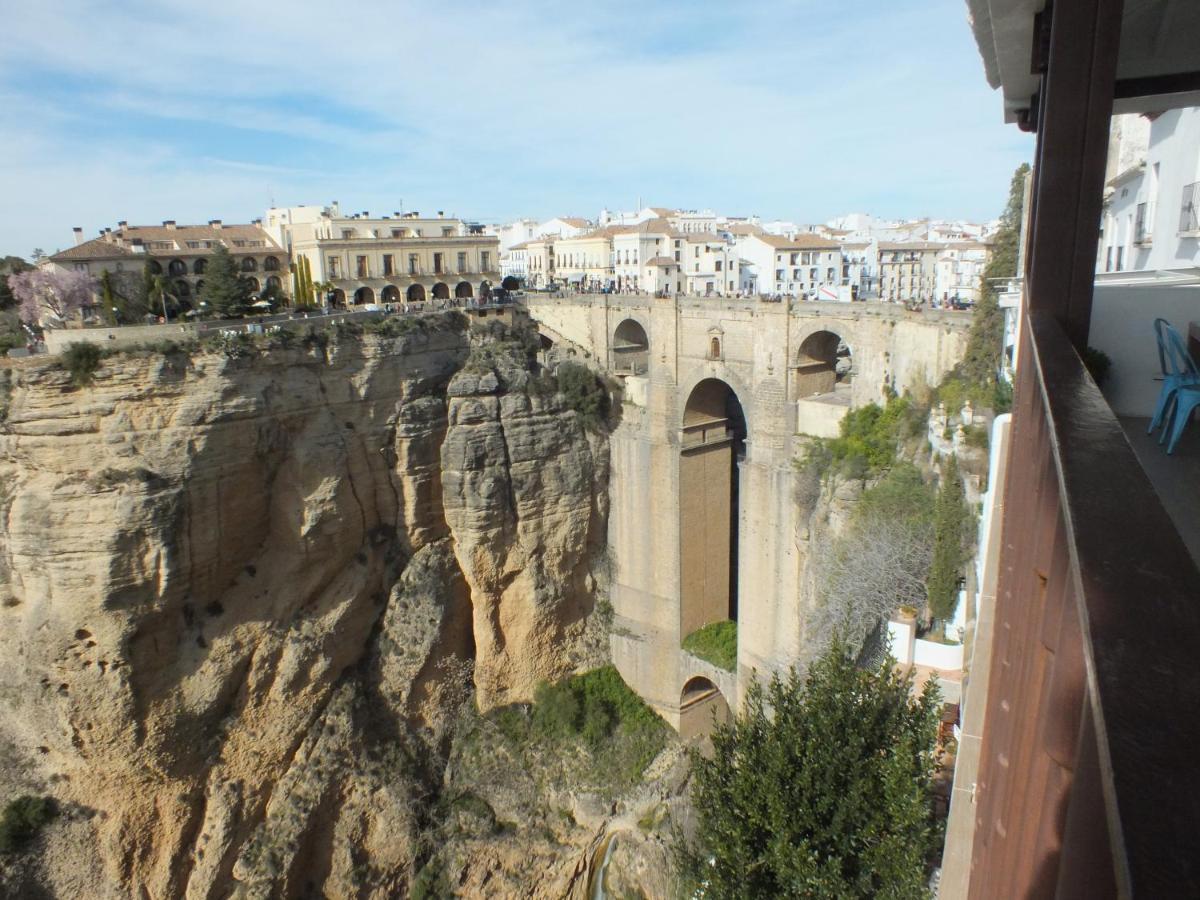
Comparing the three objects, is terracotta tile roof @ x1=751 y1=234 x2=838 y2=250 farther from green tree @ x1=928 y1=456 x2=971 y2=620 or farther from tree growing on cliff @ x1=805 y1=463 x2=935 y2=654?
green tree @ x1=928 y1=456 x2=971 y2=620

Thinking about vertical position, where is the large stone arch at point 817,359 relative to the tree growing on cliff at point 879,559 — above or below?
above

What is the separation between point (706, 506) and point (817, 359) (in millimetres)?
4206

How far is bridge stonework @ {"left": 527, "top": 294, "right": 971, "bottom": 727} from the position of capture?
14516mm

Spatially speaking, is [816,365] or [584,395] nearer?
[816,365]

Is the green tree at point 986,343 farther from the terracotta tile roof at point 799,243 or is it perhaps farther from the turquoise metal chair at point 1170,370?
the terracotta tile roof at point 799,243

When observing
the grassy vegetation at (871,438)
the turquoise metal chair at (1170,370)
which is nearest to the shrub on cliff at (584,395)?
the grassy vegetation at (871,438)

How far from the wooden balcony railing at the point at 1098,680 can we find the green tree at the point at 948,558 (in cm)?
853

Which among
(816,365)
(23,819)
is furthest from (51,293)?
(816,365)

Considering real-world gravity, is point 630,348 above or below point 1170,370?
below

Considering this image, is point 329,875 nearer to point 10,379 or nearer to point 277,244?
point 10,379

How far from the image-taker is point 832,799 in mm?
7062

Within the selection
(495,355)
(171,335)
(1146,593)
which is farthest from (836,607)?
(1146,593)

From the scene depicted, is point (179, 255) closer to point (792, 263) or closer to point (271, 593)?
point (271, 593)

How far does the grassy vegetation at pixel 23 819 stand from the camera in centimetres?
1341
